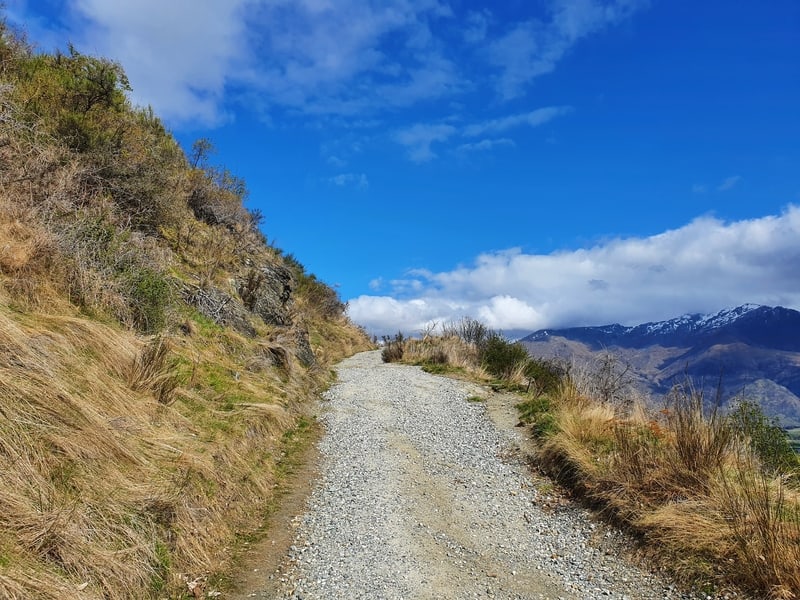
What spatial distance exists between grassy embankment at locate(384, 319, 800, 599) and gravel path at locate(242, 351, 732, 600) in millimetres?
476

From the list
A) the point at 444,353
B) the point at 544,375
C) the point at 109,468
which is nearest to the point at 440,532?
the point at 109,468

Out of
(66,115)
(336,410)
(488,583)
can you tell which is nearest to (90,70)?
(66,115)

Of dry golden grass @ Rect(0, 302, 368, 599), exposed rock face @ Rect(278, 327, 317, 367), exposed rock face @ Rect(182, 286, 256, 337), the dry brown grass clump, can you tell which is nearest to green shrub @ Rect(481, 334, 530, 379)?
exposed rock face @ Rect(278, 327, 317, 367)

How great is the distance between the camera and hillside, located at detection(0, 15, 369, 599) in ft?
13.0

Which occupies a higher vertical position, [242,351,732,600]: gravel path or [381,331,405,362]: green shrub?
[381,331,405,362]: green shrub

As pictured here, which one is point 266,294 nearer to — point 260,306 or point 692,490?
point 260,306

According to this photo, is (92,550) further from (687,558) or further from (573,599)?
(687,558)

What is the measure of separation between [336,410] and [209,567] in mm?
7780

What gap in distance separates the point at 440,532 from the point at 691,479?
337cm

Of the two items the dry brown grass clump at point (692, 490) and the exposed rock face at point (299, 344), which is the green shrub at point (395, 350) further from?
the dry brown grass clump at point (692, 490)

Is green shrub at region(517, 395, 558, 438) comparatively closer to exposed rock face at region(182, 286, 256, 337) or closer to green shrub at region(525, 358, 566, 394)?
green shrub at region(525, 358, 566, 394)

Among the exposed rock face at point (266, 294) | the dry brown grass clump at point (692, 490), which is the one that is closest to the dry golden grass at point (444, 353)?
the exposed rock face at point (266, 294)

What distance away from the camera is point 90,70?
13422 mm

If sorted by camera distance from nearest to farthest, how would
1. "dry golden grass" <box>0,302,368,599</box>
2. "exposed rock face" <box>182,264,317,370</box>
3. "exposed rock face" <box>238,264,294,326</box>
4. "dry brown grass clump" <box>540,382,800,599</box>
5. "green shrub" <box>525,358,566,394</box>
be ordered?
1. "dry golden grass" <box>0,302,368,599</box>
2. "dry brown grass clump" <box>540,382,800,599</box>
3. "exposed rock face" <box>182,264,317,370</box>
4. "green shrub" <box>525,358,566,394</box>
5. "exposed rock face" <box>238,264,294,326</box>
